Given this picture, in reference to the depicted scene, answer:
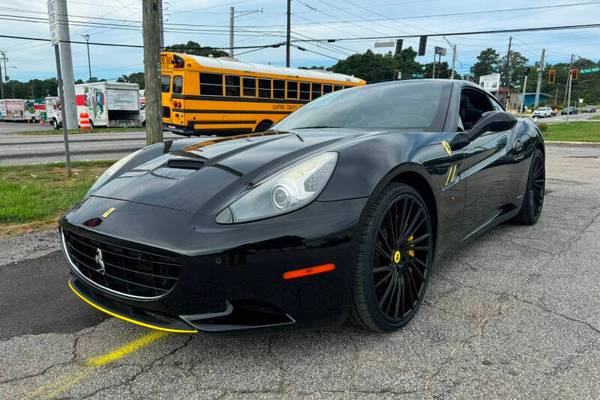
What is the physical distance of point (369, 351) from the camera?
7.06ft

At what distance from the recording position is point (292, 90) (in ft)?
59.9

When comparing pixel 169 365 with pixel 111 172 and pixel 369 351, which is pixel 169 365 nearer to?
pixel 369 351

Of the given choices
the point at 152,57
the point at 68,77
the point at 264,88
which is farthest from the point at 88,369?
the point at 68,77

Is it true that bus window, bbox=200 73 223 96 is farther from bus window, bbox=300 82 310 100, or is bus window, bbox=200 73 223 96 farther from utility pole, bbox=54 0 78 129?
utility pole, bbox=54 0 78 129

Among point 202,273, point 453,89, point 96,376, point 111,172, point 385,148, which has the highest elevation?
point 453,89

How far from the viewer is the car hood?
205 centimetres

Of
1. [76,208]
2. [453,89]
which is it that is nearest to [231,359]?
[76,208]

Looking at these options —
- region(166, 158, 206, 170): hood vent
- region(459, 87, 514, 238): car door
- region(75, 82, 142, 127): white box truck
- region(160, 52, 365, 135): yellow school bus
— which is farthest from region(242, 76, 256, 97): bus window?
region(166, 158, 206, 170): hood vent

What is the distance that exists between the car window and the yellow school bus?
12484 mm

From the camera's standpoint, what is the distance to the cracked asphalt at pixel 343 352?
1875 millimetres

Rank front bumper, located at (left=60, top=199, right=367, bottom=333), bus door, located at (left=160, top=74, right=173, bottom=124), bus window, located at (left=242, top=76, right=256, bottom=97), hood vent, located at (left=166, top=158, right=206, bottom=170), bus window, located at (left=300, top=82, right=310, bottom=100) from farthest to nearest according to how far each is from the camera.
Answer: bus window, located at (left=300, top=82, right=310, bottom=100), bus window, located at (left=242, top=76, right=256, bottom=97), bus door, located at (left=160, top=74, right=173, bottom=124), hood vent, located at (left=166, top=158, right=206, bottom=170), front bumper, located at (left=60, top=199, right=367, bottom=333)

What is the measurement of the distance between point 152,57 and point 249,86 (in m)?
9.89

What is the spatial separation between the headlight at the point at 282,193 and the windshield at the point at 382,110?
106 cm

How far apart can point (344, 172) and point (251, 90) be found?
15.2 m
